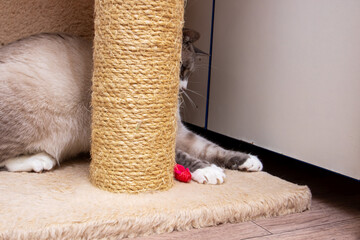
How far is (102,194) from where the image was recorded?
3.43 feet

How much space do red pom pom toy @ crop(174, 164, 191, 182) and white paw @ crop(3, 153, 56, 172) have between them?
1.48 feet

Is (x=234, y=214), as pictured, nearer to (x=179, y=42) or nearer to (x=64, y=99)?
(x=179, y=42)

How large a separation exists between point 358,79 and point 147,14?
2.14ft

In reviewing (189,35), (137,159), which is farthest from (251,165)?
(189,35)

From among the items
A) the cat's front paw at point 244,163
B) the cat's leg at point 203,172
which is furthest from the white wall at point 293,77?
the cat's leg at point 203,172

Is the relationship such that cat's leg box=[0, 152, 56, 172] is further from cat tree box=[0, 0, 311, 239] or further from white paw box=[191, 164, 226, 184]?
white paw box=[191, 164, 226, 184]

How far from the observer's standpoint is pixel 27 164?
1235mm

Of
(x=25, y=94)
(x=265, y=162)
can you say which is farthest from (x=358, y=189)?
(x=25, y=94)

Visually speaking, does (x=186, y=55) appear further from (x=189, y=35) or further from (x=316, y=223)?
(x=316, y=223)

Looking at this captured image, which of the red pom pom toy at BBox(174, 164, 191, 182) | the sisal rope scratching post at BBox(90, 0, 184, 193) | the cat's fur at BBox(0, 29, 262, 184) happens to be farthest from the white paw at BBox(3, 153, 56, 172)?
the red pom pom toy at BBox(174, 164, 191, 182)

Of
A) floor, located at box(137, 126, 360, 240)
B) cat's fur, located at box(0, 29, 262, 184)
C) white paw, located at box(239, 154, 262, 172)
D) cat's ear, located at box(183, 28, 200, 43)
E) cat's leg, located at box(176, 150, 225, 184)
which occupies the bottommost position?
floor, located at box(137, 126, 360, 240)

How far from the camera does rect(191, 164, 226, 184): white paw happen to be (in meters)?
1.20

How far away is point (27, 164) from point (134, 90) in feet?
1.67

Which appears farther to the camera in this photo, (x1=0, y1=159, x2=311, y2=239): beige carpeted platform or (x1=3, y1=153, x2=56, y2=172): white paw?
(x1=3, y1=153, x2=56, y2=172): white paw
